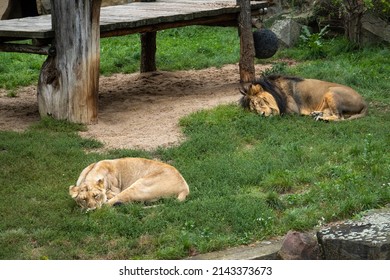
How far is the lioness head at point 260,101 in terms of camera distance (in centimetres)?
1167

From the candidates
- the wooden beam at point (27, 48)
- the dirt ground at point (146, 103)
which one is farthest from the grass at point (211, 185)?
the wooden beam at point (27, 48)

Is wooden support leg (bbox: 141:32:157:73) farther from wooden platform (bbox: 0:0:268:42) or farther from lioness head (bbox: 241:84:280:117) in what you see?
lioness head (bbox: 241:84:280:117)

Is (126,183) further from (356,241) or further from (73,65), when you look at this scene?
(73,65)

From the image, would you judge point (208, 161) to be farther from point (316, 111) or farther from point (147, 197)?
point (316, 111)

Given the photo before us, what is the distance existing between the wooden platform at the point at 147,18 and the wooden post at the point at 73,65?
11.2 inches

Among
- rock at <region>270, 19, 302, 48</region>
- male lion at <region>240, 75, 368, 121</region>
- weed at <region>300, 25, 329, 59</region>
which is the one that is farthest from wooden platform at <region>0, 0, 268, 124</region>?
rock at <region>270, 19, 302, 48</region>

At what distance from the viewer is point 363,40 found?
15828mm

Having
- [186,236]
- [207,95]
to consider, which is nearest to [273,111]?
[207,95]

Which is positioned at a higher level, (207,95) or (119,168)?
(119,168)

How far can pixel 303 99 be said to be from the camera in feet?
39.3

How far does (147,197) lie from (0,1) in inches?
418

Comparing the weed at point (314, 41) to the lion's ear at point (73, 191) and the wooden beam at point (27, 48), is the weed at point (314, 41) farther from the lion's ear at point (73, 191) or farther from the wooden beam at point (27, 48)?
the lion's ear at point (73, 191)

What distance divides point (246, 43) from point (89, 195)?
18.8ft

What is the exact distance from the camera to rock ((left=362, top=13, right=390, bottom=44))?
15.7 meters
